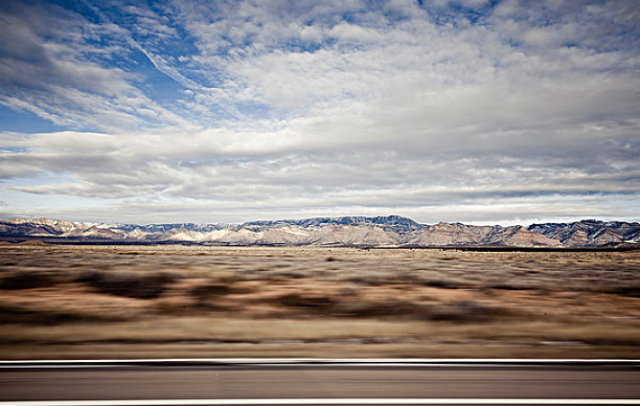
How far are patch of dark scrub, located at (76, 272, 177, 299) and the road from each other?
837 cm

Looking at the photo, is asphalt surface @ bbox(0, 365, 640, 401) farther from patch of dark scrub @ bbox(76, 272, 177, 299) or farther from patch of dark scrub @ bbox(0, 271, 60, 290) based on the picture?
patch of dark scrub @ bbox(0, 271, 60, 290)

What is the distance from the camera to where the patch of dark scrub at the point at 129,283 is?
13875 mm

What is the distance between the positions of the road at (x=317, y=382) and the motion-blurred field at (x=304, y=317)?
3.77 ft

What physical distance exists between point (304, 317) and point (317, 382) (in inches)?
224

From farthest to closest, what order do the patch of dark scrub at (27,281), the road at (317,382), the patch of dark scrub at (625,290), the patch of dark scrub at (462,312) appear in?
the patch of dark scrub at (625,290)
the patch of dark scrub at (27,281)
the patch of dark scrub at (462,312)
the road at (317,382)

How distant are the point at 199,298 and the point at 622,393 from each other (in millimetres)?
11538

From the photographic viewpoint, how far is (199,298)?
13.2m

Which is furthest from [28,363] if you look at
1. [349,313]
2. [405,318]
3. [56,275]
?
[56,275]

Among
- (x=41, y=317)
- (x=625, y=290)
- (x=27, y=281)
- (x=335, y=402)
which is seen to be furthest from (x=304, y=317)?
(x=625, y=290)

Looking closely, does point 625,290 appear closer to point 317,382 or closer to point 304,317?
point 304,317

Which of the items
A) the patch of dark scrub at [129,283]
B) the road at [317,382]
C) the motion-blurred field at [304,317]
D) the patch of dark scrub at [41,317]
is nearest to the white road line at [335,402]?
the road at [317,382]

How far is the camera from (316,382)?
5262 mm

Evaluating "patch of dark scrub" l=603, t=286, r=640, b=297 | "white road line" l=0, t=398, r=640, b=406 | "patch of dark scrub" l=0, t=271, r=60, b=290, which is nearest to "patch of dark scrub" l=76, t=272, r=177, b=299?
"patch of dark scrub" l=0, t=271, r=60, b=290

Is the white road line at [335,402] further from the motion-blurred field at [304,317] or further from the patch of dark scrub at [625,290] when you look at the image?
the patch of dark scrub at [625,290]
